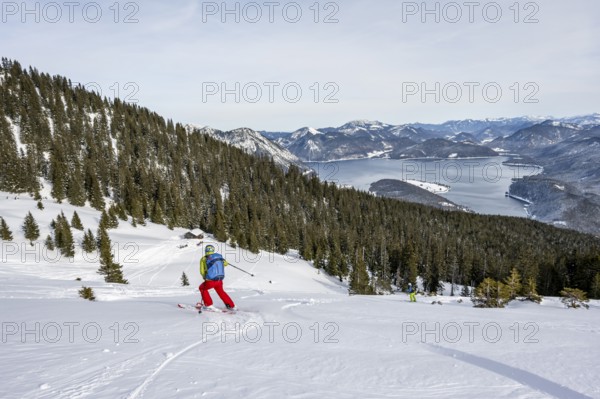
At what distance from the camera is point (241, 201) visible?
95.9 meters

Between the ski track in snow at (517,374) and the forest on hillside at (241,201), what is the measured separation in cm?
4529

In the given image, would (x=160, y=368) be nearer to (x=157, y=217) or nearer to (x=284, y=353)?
(x=284, y=353)

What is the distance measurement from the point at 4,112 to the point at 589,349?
12415cm

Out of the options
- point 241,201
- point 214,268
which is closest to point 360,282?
point 214,268

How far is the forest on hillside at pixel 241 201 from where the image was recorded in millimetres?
65688

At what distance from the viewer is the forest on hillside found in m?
65.7

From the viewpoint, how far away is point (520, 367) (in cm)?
647

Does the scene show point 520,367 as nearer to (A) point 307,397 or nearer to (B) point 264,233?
(A) point 307,397

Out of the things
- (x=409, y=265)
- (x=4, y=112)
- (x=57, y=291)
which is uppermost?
(x=4, y=112)

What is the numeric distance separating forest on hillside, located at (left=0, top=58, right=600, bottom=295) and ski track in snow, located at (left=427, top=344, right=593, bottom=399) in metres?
45.3

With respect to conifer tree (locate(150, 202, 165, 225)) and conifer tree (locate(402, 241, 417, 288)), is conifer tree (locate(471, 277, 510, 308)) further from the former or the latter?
conifer tree (locate(150, 202, 165, 225))

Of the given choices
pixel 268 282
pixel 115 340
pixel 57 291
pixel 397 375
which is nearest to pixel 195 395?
pixel 397 375

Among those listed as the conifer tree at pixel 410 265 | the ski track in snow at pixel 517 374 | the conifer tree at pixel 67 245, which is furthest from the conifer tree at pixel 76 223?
the conifer tree at pixel 410 265

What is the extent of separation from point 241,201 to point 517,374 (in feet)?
303
